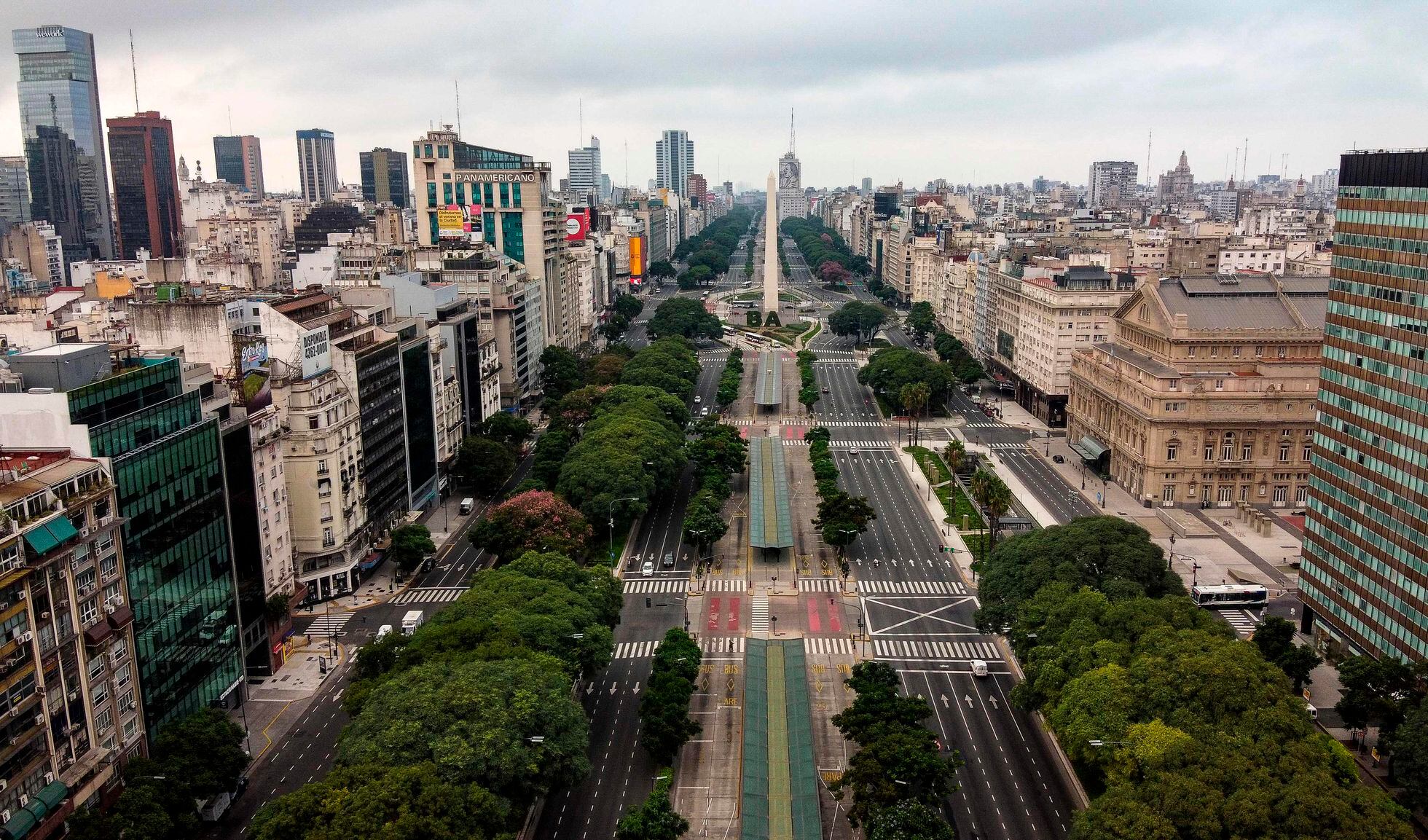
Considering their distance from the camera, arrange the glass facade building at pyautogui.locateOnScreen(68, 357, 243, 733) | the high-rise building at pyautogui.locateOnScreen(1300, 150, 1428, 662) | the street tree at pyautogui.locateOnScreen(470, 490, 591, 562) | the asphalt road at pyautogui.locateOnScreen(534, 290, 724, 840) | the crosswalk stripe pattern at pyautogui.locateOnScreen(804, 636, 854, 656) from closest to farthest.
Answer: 1. the glass facade building at pyautogui.locateOnScreen(68, 357, 243, 733)
2. the asphalt road at pyautogui.locateOnScreen(534, 290, 724, 840)
3. the high-rise building at pyautogui.locateOnScreen(1300, 150, 1428, 662)
4. the crosswalk stripe pattern at pyautogui.locateOnScreen(804, 636, 854, 656)
5. the street tree at pyautogui.locateOnScreen(470, 490, 591, 562)

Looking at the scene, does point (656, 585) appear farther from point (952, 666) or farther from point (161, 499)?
point (161, 499)

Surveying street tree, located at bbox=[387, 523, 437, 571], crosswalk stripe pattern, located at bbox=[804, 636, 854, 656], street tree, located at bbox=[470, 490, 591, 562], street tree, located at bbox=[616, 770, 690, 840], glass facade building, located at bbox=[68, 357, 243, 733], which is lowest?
crosswalk stripe pattern, located at bbox=[804, 636, 854, 656]

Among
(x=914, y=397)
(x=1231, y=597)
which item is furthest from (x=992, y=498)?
(x=914, y=397)

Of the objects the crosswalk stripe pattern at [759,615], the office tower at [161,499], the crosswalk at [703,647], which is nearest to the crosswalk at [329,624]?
the office tower at [161,499]

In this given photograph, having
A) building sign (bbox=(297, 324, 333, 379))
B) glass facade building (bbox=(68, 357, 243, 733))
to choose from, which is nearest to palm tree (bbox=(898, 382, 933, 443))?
building sign (bbox=(297, 324, 333, 379))

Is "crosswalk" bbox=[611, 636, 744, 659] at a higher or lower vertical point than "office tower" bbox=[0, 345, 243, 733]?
lower

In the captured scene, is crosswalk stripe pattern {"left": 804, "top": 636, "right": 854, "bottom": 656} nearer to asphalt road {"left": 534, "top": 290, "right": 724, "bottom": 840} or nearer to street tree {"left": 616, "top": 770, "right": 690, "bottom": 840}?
asphalt road {"left": 534, "top": 290, "right": 724, "bottom": 840}
